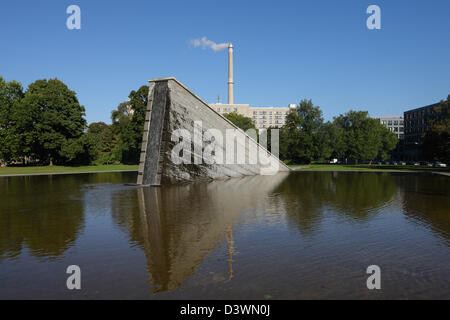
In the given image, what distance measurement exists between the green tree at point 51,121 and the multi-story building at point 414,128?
91438 mm

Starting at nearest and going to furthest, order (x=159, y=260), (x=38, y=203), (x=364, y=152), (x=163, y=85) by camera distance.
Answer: (x=159, y=260)
(x=38, y=203)
(x=163, y=85)
(x=364, y=152)

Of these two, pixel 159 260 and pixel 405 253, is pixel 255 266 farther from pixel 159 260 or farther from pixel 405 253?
pixel 405 253

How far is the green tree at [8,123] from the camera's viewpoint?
47.2 metres

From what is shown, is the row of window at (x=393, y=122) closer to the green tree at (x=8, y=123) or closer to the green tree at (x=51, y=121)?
the green tree at (x=51, y=121)

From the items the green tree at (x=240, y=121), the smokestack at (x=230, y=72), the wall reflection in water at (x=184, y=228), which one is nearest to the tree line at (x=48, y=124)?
the green tree at (x=240, y=121)

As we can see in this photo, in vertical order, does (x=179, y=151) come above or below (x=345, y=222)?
above

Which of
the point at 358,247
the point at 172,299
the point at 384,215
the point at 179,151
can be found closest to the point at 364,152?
the point at 179,151

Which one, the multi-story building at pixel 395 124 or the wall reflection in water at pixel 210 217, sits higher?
the multi-story building at pixel 395 124

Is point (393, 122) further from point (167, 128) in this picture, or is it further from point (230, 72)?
point (167, 128)

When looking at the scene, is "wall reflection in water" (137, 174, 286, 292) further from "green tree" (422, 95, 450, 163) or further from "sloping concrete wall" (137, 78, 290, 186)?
"green tree" (422, 95, 450, 163)

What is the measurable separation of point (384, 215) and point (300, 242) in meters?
5.41

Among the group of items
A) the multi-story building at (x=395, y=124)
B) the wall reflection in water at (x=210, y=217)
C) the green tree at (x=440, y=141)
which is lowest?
the wall reflection in water at (x=210, y=217)

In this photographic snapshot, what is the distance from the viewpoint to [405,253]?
6914mm

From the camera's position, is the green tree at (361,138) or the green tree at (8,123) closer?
the green tree at (8,123)
